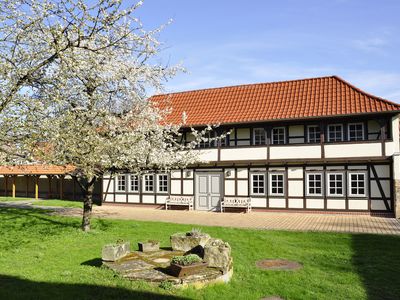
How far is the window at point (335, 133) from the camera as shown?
1922cm

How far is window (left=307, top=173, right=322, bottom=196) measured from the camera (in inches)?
758

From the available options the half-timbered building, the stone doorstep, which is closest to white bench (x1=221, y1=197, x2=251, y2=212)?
the half-timbered building

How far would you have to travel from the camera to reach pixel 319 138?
1956 centimetres

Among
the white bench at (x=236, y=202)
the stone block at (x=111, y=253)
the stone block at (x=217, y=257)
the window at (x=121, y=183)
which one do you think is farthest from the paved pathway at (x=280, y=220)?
the stone block at (x=111, y=253)

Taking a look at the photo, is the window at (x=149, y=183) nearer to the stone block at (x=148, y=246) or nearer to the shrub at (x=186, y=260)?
the stone block at (x=148, y=246)

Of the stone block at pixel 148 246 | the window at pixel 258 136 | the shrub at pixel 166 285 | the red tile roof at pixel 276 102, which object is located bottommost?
the shrub at pixel 166 285

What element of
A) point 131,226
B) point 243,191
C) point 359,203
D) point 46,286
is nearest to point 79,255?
point 46,286

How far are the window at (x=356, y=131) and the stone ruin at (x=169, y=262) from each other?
1198cm

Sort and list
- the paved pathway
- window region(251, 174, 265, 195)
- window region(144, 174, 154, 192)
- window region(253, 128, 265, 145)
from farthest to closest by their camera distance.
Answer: window region(144, 174, 154, 192) → window region(253, 128, 265, 145) → window region(251, 174, 265, 195) → the paved pathway

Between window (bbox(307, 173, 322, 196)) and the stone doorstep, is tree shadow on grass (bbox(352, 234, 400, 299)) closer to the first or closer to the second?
the stone doorstep

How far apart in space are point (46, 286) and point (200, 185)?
49.0ft

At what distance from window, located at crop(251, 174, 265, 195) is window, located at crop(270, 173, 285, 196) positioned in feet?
1.56

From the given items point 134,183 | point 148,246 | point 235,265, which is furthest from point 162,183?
point 235,265

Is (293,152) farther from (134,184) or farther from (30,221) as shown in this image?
(30,221)
